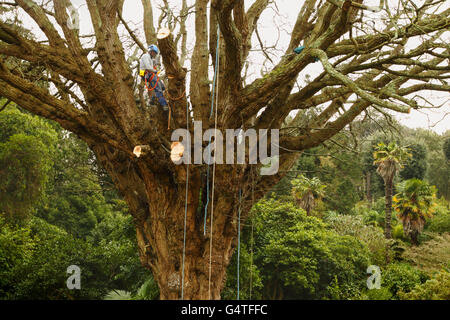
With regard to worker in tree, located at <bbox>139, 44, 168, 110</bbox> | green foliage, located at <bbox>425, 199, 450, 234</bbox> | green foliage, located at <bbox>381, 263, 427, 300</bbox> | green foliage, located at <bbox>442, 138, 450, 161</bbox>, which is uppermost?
green foliage, located at <bbox>442, 138, 450, 161</bbox>

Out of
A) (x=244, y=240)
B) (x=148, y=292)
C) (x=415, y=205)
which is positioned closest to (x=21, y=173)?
A: (x=148, y=292)

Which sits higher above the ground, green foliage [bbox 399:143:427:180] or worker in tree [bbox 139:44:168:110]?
green foliage [bbox 399:143:427:180]

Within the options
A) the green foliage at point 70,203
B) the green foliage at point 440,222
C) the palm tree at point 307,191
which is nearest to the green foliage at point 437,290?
the palm tree at point 307,191

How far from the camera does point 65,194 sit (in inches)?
812

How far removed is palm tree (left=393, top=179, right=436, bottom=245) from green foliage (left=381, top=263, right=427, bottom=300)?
427 centimetres

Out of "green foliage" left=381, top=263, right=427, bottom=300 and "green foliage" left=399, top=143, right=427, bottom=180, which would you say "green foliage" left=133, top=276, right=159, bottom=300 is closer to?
"green foliage" left=381, top=263, right=427, bottom=300

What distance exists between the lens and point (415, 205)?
59.9 ft

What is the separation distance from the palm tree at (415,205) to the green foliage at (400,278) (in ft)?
14.0

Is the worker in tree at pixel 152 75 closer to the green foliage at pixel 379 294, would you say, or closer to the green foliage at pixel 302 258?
the green foliage at pixel 302 258

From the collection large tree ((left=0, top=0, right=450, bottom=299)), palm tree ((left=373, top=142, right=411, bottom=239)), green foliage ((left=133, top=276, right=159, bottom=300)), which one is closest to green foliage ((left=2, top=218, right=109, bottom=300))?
green foliage ((left=133, top=276, right=159, bottom=300))

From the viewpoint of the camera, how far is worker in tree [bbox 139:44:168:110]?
5.36 metres

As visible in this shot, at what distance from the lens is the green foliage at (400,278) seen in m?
13.3

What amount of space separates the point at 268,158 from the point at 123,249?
264 inches
